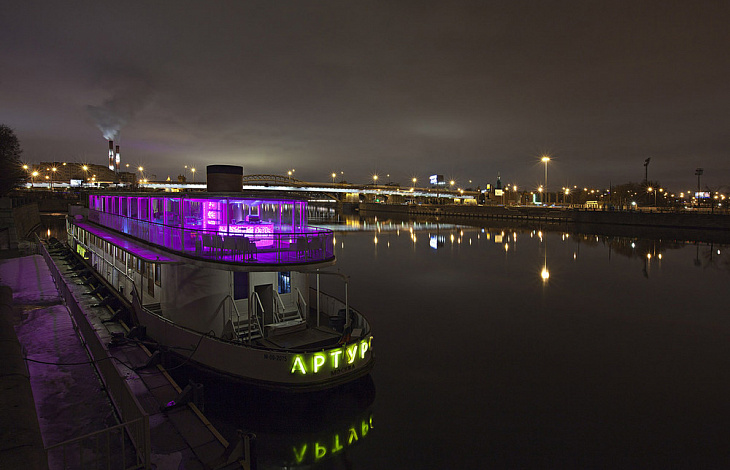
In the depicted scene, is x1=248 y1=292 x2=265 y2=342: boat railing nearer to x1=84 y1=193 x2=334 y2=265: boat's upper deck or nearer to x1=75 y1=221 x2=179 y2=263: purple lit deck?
x1=84 y1=193 x2=334 y2=265: boat's upper deck

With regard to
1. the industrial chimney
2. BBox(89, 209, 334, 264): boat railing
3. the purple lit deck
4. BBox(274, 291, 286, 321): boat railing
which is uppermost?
the industrial chimney

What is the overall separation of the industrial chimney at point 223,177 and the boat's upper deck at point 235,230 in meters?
1.53

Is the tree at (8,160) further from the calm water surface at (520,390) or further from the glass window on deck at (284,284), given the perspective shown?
the glass window on deck at (284,284)

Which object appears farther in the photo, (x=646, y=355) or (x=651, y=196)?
(x=651, y=196)

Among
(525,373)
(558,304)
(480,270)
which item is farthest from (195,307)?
(480,270)

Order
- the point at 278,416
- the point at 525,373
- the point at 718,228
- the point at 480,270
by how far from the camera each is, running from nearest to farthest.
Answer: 1. the point at 278,416
2. the point at 525,373
3. the point at 480,270
4. the point at 718,228

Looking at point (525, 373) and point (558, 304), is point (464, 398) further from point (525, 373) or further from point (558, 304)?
point (558, 304)

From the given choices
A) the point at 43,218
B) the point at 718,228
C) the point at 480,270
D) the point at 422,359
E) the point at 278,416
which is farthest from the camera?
the point at 43,218

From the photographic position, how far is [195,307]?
40.3 feet

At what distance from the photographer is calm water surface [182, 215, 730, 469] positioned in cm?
994

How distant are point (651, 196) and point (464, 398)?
445 ft

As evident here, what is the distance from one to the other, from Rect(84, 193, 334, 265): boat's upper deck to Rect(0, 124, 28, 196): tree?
5075cm

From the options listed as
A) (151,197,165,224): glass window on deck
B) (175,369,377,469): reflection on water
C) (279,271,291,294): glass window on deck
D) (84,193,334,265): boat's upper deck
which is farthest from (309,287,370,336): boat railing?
(151,197,165,224): glass window on deck

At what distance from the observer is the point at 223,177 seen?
15672 mm
